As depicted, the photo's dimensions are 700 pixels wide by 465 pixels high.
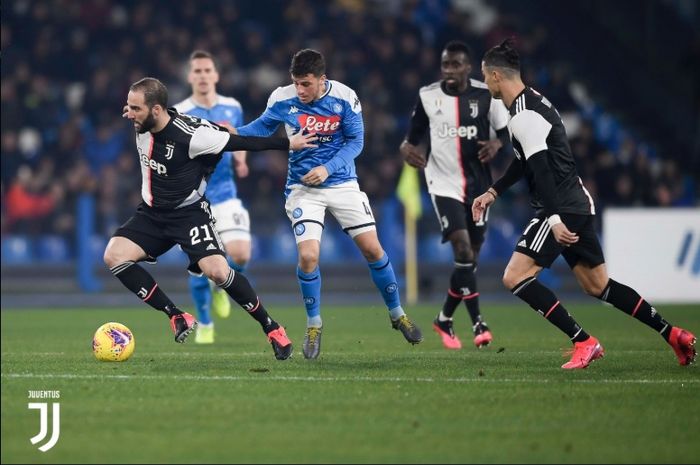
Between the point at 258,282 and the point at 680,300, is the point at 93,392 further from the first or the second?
the point at 258,282

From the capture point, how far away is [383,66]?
953 inches

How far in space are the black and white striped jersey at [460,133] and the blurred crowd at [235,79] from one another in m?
8.62

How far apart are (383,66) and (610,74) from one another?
16.5 feet

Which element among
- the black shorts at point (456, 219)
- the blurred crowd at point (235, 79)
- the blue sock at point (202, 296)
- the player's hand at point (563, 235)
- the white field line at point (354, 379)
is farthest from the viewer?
the blurred crowd at point (235, 79)

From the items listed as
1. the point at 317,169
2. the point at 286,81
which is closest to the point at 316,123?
the point at 317,169

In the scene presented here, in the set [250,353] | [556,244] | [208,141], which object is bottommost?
[250,353]

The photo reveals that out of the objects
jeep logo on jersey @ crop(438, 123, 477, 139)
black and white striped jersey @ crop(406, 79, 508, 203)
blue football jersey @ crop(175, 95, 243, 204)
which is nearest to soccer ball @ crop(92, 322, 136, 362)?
blue football jersey @ crop(175, 95, 243, 204)

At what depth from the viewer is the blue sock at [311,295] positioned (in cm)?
999

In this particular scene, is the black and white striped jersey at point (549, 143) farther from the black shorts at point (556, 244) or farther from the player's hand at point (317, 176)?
the player's hand at point (317, 176)

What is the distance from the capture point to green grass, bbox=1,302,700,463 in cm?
611

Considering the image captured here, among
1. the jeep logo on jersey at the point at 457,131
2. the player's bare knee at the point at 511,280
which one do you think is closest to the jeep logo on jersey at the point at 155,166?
the player's bare knee at the point at 511,280

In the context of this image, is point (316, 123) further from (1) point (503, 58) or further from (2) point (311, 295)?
(1) point (503, 58)

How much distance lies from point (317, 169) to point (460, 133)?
7.72ft

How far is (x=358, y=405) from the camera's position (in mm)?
7273
